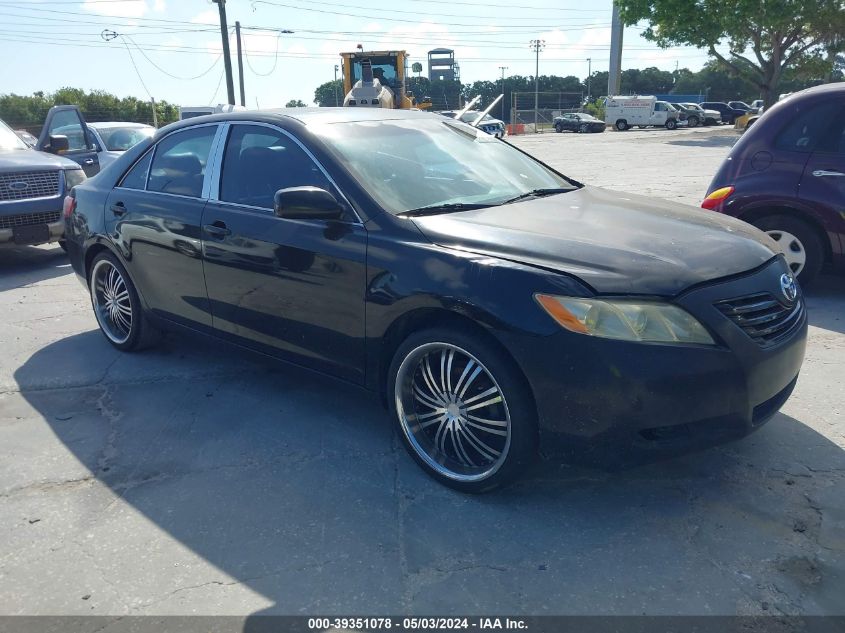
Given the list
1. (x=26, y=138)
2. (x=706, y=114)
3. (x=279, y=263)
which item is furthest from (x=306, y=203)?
(x=706, y=114)

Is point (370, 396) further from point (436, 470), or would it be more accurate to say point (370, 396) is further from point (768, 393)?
point (768, 393)

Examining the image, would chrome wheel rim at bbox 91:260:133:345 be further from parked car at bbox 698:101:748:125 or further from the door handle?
parked car at bbox 698:101:748:125

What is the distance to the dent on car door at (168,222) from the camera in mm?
4262

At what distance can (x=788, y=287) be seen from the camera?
128 inches

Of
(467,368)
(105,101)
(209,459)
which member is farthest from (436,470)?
(105,101)

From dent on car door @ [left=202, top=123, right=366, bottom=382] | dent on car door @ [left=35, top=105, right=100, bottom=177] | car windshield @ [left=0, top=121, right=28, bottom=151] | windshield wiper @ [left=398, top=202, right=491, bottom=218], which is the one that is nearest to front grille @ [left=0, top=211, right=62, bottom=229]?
car windshield @ [left=0, top=121, right=28, bottom=151]

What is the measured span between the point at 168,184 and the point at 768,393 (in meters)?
3.64

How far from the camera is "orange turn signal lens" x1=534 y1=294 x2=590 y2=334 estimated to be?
2719 millimetres

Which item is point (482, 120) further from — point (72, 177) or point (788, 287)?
point (72, 177)

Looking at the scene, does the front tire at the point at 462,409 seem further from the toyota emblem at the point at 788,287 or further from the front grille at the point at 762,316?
the toyota emblem at the point at 788,287

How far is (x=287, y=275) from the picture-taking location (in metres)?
3.67

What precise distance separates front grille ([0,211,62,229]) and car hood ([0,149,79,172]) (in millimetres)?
542

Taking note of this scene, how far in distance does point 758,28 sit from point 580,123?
1520 centimetres

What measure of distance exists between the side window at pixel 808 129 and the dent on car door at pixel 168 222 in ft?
14.4
